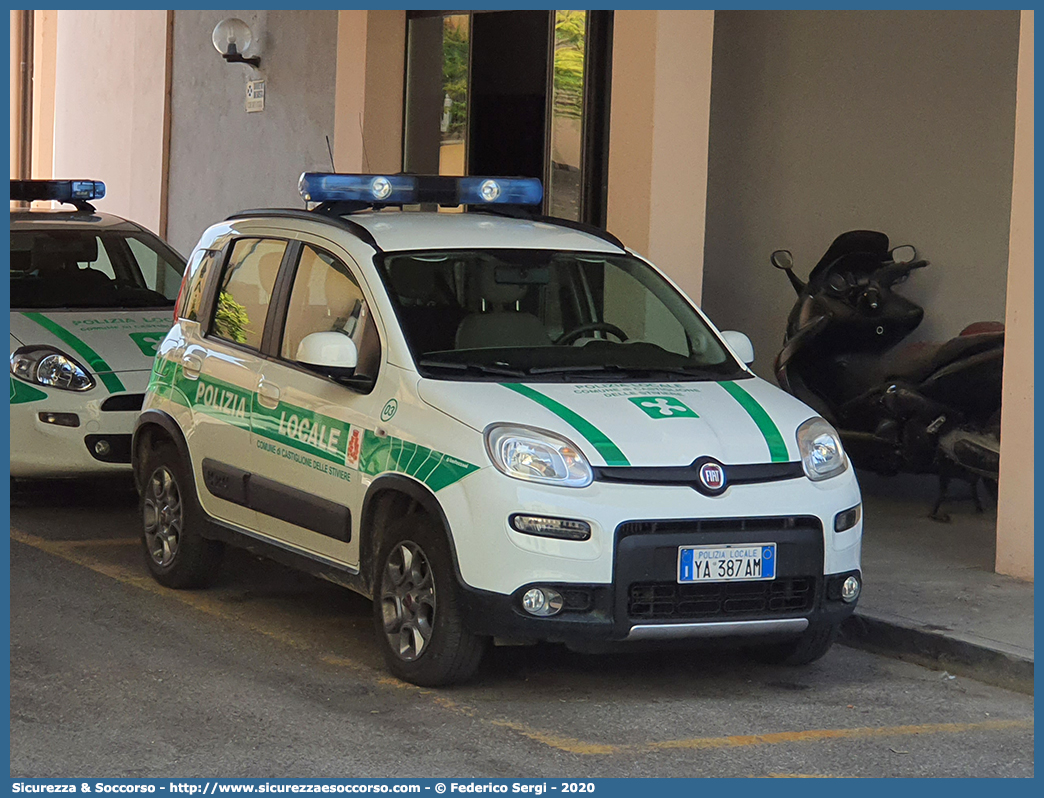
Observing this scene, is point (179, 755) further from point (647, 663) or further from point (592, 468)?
point (647, 663)

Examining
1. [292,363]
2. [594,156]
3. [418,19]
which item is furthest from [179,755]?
[418,19]

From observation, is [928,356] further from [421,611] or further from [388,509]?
[421,611]

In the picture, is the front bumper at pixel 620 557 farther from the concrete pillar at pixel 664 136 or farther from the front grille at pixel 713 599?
the concrete pillar at pixel 664 136

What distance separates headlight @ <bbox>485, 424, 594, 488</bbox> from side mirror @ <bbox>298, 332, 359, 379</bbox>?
2.50 feet

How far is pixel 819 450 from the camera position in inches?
239

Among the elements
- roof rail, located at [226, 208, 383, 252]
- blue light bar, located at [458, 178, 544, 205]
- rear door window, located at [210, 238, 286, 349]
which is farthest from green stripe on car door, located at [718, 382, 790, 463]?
rear door window, located at [210, 238, 286, 349]

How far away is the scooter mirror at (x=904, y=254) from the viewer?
1013cm

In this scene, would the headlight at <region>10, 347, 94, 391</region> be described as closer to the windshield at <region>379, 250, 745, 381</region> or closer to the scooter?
the windshield at <region>379, 250, 745, 381</region>

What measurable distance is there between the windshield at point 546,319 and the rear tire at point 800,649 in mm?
1056

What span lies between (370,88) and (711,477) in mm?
8286

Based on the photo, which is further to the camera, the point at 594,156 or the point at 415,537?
the point at 594,156

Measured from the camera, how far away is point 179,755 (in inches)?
199

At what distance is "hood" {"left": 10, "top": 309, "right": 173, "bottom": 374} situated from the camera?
929 cm

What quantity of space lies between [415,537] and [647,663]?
116cm
